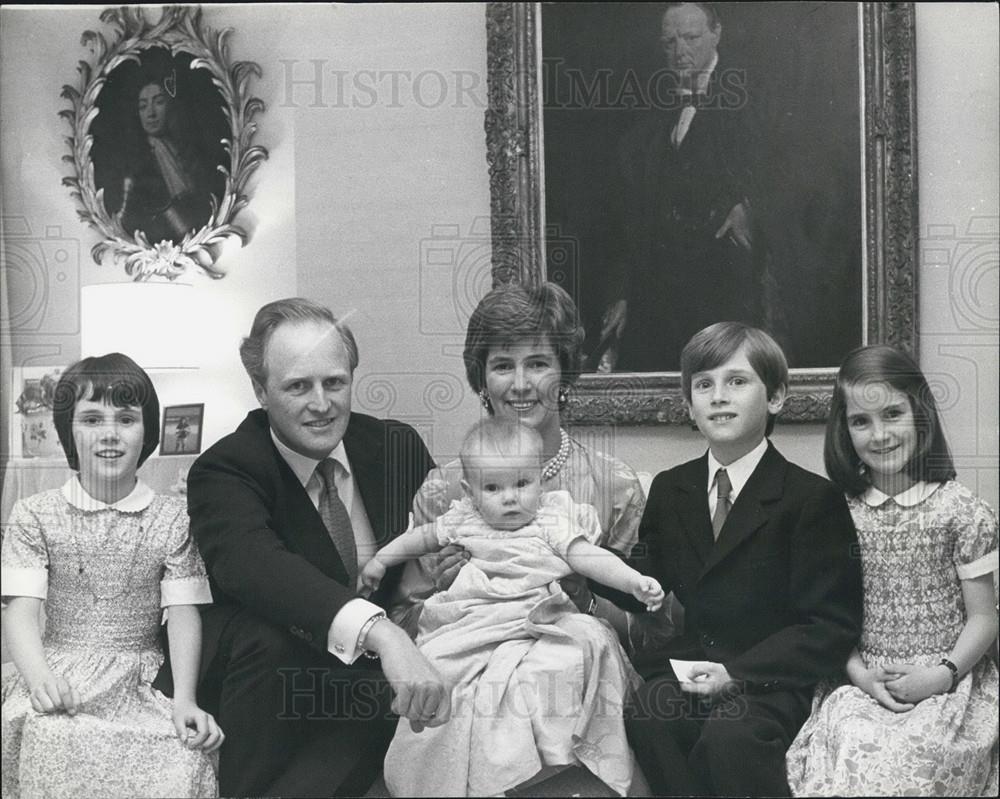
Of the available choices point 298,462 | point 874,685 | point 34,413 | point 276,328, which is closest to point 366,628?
point 298,462

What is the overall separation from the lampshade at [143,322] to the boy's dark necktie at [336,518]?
36cm

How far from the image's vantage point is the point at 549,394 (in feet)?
7.69

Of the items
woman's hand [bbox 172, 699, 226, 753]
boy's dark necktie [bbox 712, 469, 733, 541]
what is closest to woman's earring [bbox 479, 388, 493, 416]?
boy's dark necktie [bbox 712, 469, 733, 541]

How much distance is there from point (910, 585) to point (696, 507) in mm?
467

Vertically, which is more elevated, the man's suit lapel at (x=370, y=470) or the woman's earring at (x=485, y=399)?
the woman's earring at (x=485, y=399)

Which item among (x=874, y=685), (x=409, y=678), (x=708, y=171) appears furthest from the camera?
(x=708, y=171)

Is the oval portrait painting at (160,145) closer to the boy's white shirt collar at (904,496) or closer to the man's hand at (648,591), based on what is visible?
the man's hand at (648,591)

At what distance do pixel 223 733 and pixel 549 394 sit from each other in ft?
3.20

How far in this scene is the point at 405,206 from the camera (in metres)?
2.41

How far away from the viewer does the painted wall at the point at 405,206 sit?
2395mm

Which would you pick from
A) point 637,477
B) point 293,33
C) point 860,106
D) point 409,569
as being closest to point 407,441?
point 409,569

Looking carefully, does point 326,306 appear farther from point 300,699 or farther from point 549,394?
point 300,699

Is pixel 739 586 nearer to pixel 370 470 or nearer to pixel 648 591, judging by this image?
pixel 648 591

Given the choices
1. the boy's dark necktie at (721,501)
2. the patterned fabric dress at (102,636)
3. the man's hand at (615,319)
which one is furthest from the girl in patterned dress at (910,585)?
the patterned fabric dress at (102,636)
